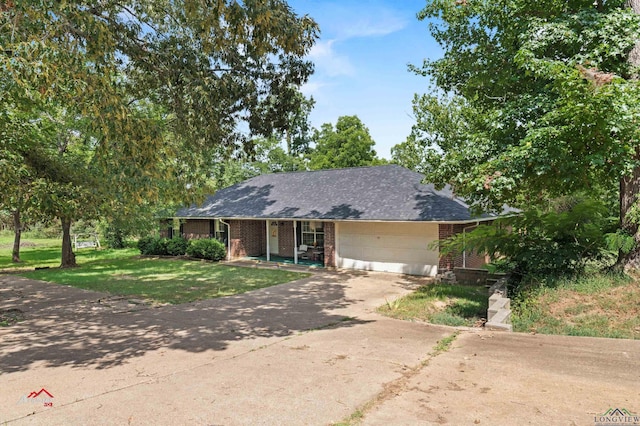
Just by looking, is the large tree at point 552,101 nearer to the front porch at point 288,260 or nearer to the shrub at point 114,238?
the front porch at point 288,260

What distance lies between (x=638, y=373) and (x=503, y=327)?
113 inches

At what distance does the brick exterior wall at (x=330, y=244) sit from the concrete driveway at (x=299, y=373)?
29.6 ft

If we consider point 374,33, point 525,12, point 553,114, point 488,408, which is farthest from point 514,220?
point 488,408

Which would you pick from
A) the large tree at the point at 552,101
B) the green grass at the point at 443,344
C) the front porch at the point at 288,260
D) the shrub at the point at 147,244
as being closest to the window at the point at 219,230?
the front porch at the point at 288,260

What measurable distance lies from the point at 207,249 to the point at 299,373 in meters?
17.9

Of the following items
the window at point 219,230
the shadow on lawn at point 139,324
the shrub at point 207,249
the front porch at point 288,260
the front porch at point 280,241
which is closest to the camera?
the shadow on lawn at point 139,324

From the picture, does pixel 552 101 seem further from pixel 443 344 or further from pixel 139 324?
pixel 139 324

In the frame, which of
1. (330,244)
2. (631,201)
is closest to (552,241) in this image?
(631,201)

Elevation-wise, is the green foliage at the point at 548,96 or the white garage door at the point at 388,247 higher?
the green foliage at the point at 548,96

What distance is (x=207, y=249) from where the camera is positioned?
22453 mm

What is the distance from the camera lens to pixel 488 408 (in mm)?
4016

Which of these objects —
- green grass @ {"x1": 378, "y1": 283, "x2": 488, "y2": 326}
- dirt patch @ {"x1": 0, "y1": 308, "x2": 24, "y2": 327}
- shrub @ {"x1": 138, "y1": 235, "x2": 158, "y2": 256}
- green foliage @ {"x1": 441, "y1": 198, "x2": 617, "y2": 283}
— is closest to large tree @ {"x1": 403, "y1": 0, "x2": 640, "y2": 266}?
green foliage @ {"x1": 441, "y1": 198, "x2": 617, "y2": 283}

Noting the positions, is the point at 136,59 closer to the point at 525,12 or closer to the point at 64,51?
the point at 64,51

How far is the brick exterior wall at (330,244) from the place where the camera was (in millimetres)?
18859
